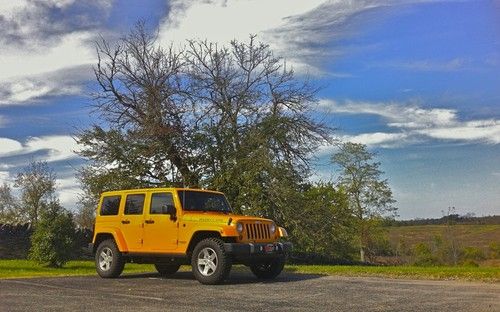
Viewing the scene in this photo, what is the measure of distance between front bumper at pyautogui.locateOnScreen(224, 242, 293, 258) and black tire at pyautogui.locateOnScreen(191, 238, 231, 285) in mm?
193

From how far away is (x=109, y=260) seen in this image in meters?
13.2

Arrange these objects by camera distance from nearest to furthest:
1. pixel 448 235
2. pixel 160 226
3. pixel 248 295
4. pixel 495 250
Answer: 1. pixel 248 295
2. pixel 160 226
3. pixel 448 235
4. pixel 495 250

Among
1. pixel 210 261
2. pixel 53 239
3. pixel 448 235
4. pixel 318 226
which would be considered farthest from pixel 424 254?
pixel 210 261

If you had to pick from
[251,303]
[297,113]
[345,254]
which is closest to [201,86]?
[297,113]

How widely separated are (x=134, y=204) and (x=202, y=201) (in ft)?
5.56

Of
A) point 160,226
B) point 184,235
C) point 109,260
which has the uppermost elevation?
point 160,226

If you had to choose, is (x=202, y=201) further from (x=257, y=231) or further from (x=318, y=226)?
(x=318, y=226)

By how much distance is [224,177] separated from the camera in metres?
24.5

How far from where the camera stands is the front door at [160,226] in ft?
40.1

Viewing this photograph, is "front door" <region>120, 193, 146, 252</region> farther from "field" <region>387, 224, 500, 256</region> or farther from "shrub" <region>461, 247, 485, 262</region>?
"shrub" <region>461, 247, 485, 262</region>

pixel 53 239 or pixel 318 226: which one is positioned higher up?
pixel 318 226

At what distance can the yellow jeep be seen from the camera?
37.6ft

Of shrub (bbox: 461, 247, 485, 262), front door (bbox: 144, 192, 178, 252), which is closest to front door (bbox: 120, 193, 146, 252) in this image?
front door (bbox: 144, 192, 178, 252)

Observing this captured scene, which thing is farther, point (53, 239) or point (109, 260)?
point (53, 239)
